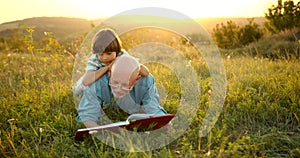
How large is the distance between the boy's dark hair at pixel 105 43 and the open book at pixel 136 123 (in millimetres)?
862

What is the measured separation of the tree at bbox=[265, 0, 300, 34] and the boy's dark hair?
30.6ft

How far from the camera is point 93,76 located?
3.05 meters

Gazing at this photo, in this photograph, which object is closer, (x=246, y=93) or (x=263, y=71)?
(x=246, y=93)

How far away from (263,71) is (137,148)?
2769 millimetres

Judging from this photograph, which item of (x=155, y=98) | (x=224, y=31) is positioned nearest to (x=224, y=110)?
(x=155, y=98)

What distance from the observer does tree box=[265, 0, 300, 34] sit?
1100 centimetres

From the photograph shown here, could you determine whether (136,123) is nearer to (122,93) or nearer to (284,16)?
(122,93)

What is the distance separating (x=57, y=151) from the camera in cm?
246

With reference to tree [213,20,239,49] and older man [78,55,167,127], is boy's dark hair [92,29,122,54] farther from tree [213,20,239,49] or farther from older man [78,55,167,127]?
tree [213,20,239,49]

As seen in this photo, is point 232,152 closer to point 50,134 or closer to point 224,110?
point 224,110

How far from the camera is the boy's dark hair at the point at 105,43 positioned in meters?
3.09

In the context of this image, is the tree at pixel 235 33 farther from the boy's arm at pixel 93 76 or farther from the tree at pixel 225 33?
the boy's arm at pixel 93 76

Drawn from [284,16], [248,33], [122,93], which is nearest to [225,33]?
[248,33]

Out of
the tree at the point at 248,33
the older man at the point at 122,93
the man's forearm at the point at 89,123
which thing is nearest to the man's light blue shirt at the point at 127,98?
the older man at the point at 122,93
